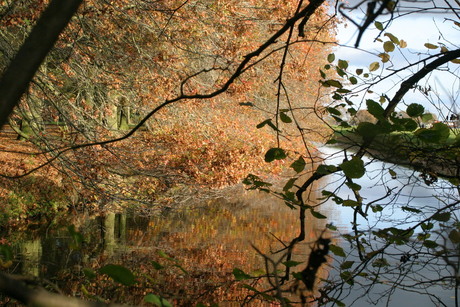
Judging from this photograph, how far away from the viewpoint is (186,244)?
34.8ft

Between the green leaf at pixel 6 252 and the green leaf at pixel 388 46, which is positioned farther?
the green leaf at pixel 388 46

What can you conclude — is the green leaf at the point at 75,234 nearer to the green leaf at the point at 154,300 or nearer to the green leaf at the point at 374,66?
the green leaf at the point at 154,300

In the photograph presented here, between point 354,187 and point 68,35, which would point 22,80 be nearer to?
point 354,187

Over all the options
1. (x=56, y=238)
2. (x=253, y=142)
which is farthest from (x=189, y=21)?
(x=56, y=238)

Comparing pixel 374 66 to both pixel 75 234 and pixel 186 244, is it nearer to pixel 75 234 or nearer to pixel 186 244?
pixel 75 234

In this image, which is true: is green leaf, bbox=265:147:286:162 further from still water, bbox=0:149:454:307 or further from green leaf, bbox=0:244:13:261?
still water, bbox=0:149:454:307

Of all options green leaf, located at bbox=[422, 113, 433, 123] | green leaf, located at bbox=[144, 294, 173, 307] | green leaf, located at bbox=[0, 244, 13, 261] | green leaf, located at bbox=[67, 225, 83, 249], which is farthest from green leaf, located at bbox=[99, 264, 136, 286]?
green leaf, located at bbox=[422, 113, 433, 123]

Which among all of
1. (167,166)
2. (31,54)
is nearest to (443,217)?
(31,54)

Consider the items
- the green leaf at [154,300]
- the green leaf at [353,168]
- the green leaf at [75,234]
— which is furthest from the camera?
the green leaf at [353,168]

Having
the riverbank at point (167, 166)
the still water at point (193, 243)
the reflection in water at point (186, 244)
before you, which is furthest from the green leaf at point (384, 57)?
the riverbank at point (167, 166)

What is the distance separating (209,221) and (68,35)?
22.9 ft

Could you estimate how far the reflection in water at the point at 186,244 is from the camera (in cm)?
782

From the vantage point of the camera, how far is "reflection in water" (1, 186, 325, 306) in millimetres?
7816

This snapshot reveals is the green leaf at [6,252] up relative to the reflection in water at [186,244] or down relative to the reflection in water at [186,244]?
down
